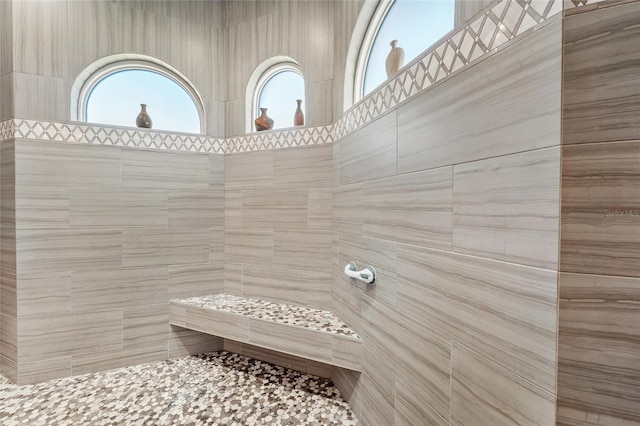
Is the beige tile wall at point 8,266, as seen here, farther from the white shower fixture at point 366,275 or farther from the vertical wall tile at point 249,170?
the white shower fixture at point 366,275

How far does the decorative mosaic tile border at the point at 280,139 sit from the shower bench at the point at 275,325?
1106 millimetres

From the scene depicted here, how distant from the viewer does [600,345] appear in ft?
2.28

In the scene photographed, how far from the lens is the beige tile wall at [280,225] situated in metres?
2.19

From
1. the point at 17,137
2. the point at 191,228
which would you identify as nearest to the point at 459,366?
the point at 191,228

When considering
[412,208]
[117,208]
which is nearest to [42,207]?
[117,208]

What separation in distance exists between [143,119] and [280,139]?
99 centimetres

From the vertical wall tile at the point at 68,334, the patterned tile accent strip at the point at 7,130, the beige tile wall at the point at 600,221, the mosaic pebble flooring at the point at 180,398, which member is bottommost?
the mosaic pebble flooring at the point at 180,398

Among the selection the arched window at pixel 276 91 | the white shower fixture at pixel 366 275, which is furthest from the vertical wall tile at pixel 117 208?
the white shower fixture at pixel 366 275

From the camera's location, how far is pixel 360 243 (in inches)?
67.6

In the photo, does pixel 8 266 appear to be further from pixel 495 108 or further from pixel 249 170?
pixel 495 108

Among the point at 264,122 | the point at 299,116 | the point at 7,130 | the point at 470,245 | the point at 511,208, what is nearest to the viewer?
the point at 511,208

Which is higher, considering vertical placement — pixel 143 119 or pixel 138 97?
pixel 138 97

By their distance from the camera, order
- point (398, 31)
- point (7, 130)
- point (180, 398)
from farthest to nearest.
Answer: point (7, 130) < point (180, 398) < point (398, 31)

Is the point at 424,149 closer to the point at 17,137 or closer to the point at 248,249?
the point at 248,249
